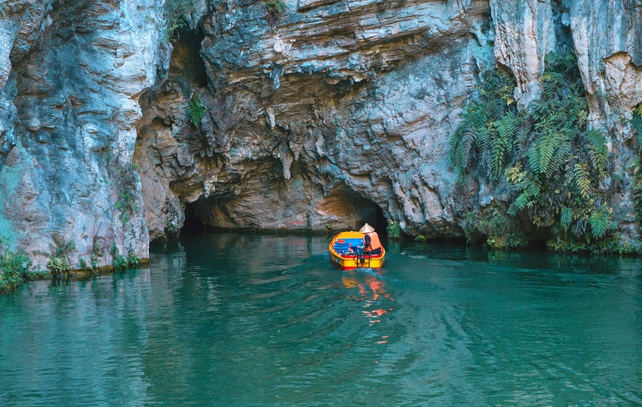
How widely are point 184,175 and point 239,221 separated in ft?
24.4

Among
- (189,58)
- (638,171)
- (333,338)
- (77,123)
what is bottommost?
(333,338)

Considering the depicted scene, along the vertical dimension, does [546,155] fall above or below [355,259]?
above

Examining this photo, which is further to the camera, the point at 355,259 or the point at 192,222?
the point at 192,222

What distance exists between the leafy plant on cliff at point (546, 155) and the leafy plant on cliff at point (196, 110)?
909cm

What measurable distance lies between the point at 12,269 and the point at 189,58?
11.3 meters

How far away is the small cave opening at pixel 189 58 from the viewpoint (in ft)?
78.1

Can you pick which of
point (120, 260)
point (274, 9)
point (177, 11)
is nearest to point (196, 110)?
point (177, 11)

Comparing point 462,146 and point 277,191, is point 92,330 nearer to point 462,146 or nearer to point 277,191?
point 462,146

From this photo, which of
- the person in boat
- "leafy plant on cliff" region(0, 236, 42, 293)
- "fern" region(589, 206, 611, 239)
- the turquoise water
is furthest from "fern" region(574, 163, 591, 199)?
"leafy plant on cliff" region(0, 236, 42, 293)

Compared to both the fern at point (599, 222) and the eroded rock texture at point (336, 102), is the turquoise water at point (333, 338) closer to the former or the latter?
the fern at point (599, 222)

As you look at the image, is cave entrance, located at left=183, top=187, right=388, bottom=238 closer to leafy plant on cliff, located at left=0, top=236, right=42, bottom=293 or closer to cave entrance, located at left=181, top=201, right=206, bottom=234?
cave entrance, located at left=181, top=201, right=206, bottom=234

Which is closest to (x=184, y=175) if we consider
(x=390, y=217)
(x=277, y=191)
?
(x=277, y=191)

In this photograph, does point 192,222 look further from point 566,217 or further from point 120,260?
point 566,217

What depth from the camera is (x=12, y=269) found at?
618 inches
